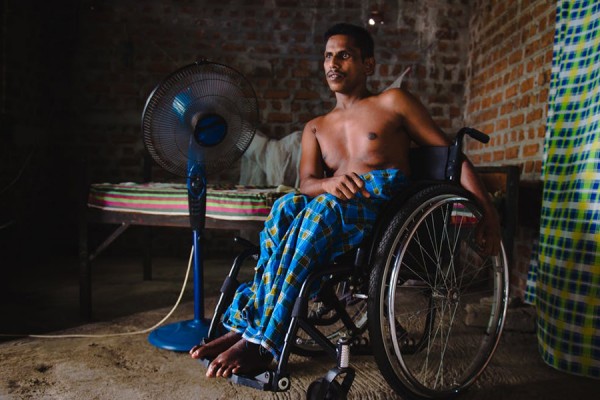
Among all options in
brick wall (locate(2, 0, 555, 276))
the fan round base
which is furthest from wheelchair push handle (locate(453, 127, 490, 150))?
brick wall (locate(2, 0, 555, 276))

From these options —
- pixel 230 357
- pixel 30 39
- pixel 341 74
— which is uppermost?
pixel 30 39

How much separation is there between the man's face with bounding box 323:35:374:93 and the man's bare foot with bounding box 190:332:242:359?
1072 millimetres

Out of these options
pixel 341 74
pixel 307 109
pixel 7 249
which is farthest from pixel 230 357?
pixel 307 109

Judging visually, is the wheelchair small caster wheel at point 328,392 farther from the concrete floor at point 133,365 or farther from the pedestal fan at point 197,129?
the pedestal fan at point 197,129

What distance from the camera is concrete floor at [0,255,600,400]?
1.71 metres

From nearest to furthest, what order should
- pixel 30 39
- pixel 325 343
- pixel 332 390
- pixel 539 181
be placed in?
1. pixel 332 390
2. pixel 325 343
3. pixel 539 181
4. pixel 30 39

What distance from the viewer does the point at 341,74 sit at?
2.00 metres

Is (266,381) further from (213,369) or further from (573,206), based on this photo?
(573,206)

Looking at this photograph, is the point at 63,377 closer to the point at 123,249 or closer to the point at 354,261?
the point at 354,261

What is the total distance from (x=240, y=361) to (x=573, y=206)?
138cm

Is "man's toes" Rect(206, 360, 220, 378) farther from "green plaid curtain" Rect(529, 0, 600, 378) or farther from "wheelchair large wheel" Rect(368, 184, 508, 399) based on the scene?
"green plaid curtain" Rect(529, 0, 600, 378)

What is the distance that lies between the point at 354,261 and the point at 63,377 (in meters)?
1.17

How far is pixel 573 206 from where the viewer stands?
6.21 ft

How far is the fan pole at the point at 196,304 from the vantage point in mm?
2119
